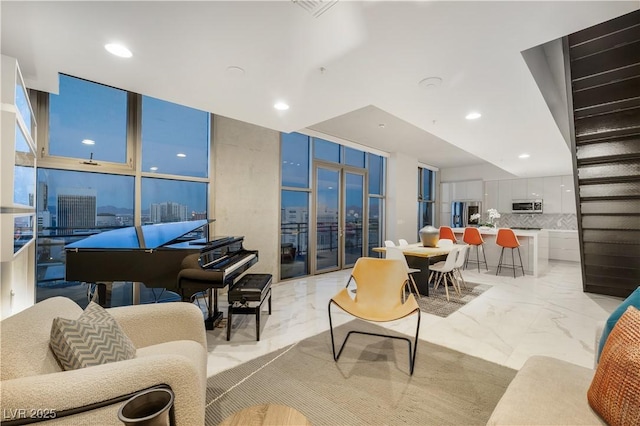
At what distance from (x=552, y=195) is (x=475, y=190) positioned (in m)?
2.01

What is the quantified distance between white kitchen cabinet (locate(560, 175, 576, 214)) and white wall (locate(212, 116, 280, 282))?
836 cm

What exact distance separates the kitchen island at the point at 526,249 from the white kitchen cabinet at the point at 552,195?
6.99ft

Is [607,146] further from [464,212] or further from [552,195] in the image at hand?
[464,212]

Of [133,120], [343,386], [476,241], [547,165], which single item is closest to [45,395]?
[343,386]

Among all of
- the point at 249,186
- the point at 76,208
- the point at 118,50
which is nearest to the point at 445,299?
the point at 249,186

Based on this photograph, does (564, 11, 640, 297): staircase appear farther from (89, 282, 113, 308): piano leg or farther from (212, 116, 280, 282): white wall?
(89, 282, 113, 308): piano leg

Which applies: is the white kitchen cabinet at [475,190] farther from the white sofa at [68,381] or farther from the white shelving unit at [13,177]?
the white shelving unit at [13,177]

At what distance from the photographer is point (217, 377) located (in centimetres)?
215

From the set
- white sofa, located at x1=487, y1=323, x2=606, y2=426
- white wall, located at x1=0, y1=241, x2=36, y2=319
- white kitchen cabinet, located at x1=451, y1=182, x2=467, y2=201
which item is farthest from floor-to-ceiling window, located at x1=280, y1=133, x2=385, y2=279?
white sofa, located at x1=487, y1=323, x2=606, y2=426

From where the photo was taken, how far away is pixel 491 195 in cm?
912

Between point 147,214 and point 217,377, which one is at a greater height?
point 147,214

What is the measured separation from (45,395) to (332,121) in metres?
4.85

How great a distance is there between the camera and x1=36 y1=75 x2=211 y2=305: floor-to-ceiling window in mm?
3078

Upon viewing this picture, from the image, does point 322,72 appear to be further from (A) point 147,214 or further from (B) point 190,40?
(A) point 147,214
